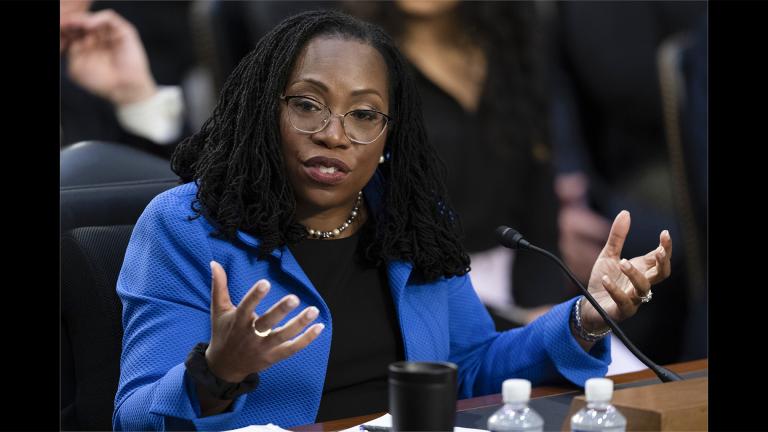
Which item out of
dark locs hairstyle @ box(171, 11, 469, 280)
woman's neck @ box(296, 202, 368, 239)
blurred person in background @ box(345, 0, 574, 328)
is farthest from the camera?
blurred person in background @ box(345, 0, 574, 328)

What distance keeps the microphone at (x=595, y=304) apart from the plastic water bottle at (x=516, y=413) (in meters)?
0.36

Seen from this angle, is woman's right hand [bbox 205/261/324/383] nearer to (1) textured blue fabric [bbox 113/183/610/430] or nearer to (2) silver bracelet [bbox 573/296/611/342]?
(1) textured blue fabric [bbox 113/183/610/430]

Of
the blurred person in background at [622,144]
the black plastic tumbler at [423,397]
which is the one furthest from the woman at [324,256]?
the blurred person in background at [622,144]

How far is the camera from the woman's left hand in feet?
4.66

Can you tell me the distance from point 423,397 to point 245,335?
0.72 ft

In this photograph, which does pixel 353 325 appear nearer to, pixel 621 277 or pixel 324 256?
pixel 324 256

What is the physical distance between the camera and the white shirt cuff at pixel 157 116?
263 centimetres

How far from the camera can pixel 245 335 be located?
3.71 ft

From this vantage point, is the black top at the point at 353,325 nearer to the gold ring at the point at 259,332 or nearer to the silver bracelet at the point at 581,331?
the silver bracelet at the point at 581,331

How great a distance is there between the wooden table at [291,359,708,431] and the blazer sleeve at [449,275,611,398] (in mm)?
30

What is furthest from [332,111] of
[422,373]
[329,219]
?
[422,373]

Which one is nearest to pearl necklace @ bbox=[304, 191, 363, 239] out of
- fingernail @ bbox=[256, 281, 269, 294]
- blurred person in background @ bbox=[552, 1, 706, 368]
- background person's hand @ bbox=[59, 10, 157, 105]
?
fingernail @ bbox=[256, 281, 269, 294]
